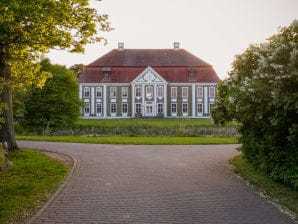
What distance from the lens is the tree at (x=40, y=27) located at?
11.9 meters

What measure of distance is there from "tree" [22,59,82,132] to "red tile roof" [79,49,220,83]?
74.8 feet

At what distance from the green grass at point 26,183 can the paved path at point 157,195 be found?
52cm

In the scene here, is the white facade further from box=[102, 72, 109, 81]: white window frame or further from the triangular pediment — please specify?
box=[102, 72, 109, 81]: white window frame

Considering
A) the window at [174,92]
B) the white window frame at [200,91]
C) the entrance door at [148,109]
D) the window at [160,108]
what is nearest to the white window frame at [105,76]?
the entrance door at [148,109]

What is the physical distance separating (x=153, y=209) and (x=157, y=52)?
63.0 m

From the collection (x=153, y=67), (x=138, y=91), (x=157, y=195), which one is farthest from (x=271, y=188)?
(x=153, y=67)

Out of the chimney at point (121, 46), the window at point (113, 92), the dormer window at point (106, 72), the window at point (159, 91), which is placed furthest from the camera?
the chimney at point (121, 46)

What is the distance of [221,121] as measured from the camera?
17844mm

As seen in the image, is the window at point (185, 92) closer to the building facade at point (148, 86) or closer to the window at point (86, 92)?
the building facade at point (148, 86)

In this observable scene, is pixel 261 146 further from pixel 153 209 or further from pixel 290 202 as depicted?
pixel 153 209

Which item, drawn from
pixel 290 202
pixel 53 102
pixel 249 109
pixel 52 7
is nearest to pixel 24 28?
pixel 52 7

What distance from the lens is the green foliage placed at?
1120 centimetres

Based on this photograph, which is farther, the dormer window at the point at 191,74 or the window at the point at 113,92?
the window at the point at 113,92

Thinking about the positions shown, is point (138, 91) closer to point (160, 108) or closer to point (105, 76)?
point (160, 108)
